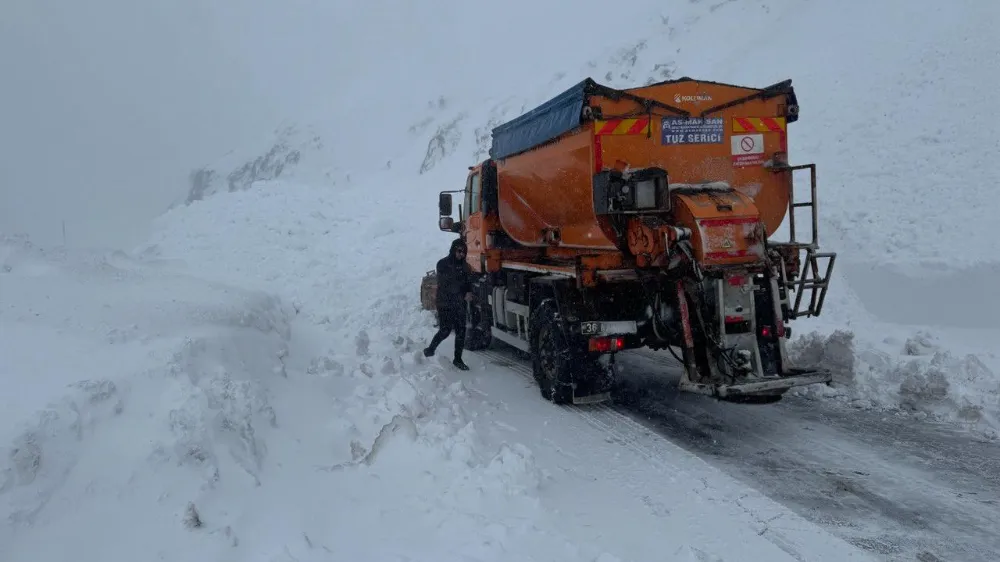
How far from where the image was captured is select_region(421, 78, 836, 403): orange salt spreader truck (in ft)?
20.2

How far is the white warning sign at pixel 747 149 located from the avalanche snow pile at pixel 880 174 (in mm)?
2673

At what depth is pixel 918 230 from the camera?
499 inches

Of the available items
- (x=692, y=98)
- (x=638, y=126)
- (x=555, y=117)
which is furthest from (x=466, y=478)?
(x=692, y=98)

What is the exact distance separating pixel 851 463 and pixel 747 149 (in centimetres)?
330

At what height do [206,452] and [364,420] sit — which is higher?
[206,452]

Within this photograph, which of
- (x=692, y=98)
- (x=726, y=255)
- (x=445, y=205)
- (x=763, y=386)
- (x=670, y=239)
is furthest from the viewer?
(x=445, y=205)

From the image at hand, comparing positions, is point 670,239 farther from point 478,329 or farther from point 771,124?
point 478,329

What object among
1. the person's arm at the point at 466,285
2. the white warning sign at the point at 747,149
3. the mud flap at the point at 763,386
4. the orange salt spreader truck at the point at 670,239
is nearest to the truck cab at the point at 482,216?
the person's arm at the point at 466,285

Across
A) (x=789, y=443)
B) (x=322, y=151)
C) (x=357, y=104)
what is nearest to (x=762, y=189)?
(x=789, y=443)

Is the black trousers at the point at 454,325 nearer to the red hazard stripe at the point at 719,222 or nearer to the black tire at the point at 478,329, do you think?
the black tire at the point at 478,329

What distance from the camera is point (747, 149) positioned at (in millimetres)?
7168

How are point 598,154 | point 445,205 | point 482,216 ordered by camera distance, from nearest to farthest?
point 598,154 < point 482,216 < point 445,205

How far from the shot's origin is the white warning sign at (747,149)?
23.4 feet

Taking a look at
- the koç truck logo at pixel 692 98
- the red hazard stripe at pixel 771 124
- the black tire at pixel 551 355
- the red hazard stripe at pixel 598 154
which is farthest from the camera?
the black tire at pixel 551 355
